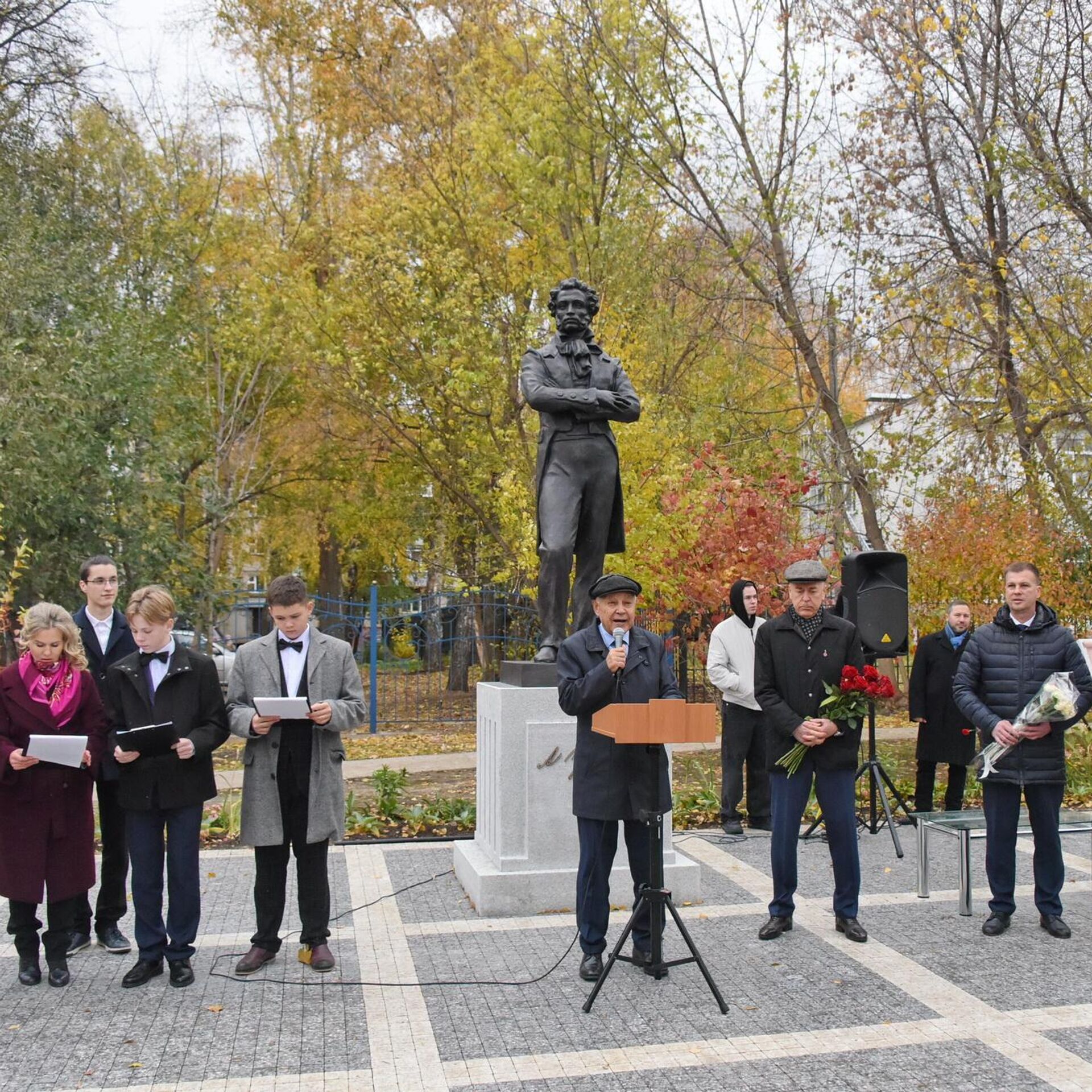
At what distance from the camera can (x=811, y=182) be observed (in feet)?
50.8

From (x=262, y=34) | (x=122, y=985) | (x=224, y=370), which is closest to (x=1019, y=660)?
(x=122, y=985)

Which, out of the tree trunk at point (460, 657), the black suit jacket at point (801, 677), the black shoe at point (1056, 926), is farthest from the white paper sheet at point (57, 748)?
the tree trunk at point (460, 657)

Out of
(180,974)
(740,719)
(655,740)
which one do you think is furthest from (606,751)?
(740,719)

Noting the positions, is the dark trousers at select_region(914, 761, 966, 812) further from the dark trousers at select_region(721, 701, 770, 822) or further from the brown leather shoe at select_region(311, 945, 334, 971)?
the brown leather shoe at select_region(311, 945, 334, 971)

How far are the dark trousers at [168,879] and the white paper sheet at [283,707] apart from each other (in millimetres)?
608

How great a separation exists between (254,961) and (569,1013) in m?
1.53

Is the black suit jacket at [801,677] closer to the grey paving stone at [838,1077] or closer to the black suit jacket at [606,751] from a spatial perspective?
the black suit jacket at [606,751]

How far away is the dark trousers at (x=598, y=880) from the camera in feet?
16.8

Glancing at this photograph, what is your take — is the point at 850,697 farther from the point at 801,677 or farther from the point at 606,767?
the point at 606,767

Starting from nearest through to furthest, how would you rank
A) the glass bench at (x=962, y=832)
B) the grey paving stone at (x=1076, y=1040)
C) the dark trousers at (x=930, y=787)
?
the grey paving stone at (x=1076, y=1040) → the glass bench at (x=962, y=832) → the dark trousers at (x=930, y=787)

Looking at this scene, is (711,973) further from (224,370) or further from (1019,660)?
(224,370)

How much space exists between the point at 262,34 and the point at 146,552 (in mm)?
13980

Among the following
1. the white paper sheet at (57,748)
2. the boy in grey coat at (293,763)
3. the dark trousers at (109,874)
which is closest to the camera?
the white paper sheet at (57,748)

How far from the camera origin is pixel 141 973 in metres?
5.13
